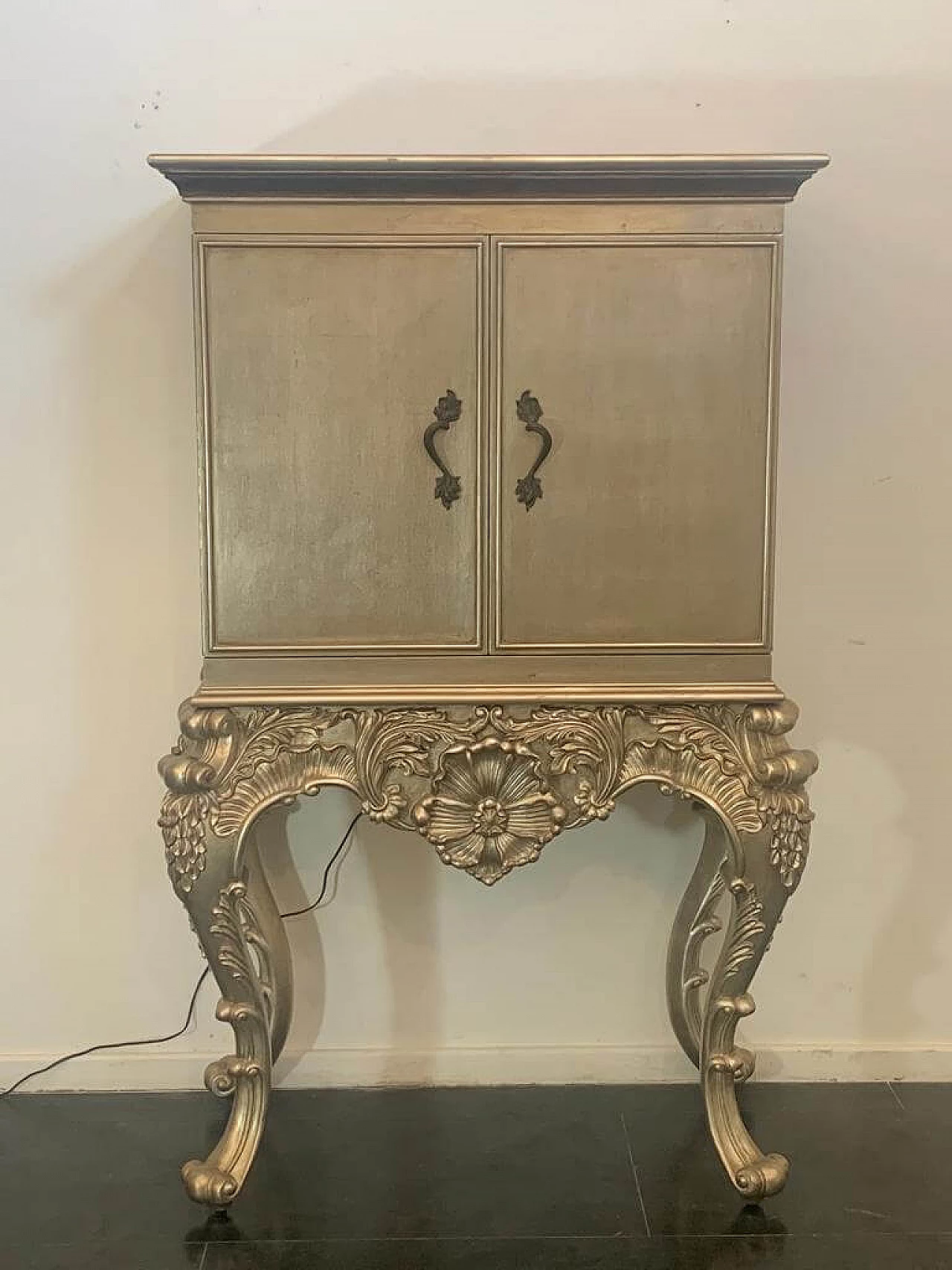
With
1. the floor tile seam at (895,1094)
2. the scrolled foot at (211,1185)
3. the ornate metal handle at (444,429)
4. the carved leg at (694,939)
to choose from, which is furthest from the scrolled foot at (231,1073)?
the floor tile seam at (895,1094)

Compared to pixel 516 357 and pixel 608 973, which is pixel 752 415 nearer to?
pixel 516 357

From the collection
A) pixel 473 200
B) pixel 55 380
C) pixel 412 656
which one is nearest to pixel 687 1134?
pixel 412 656

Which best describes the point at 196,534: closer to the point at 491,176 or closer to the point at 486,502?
the point at 486,502

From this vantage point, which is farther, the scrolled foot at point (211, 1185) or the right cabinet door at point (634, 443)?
the scrolled foot at point (211, 1185)

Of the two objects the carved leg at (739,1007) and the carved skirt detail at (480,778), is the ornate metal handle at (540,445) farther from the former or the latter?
the carved leg at (739,1007)

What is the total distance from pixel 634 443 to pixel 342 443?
0.43 m

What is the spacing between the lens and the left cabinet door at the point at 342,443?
1.62m

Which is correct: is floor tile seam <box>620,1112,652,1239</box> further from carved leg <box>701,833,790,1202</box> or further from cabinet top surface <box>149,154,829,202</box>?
cabinet top surface <box>149,154,829,202</box>

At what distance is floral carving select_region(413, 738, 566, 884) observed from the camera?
65.3 inches

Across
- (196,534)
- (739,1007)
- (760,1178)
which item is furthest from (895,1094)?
(196,534)

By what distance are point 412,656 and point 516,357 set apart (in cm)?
46

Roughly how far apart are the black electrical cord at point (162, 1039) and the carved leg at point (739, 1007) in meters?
0.72

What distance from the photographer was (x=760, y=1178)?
70.2 inches

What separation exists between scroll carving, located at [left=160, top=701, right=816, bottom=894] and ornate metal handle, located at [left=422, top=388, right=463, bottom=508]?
1.08 feet
